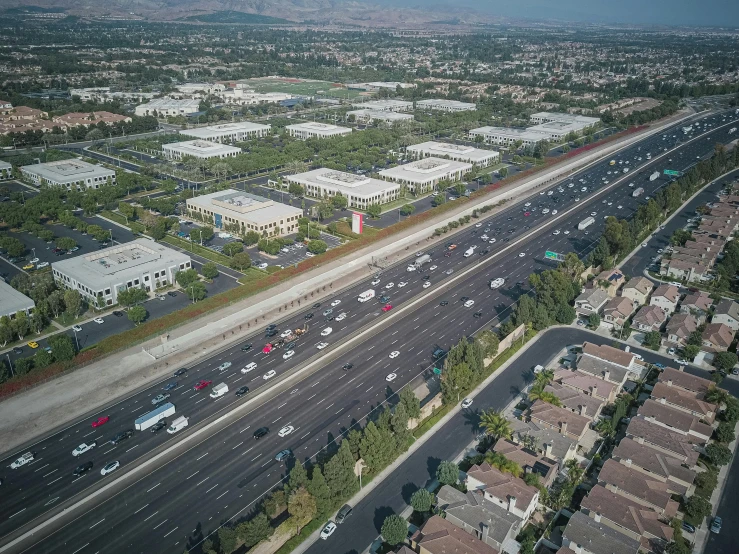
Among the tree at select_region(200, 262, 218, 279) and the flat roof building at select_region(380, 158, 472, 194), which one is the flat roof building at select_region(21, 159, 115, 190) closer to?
the tree at select_region(200, 262, 218, 279)

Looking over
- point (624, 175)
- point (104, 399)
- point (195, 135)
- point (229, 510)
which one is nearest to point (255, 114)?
point (195, 135)

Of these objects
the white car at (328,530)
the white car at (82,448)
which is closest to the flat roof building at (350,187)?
the white car at (82,448)

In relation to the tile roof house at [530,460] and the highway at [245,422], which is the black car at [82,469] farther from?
the tile roof house at [530,460]

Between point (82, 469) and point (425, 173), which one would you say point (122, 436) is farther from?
point (425, 173)

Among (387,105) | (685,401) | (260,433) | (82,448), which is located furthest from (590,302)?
(387,105)

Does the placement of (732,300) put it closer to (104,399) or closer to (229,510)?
(229,510)

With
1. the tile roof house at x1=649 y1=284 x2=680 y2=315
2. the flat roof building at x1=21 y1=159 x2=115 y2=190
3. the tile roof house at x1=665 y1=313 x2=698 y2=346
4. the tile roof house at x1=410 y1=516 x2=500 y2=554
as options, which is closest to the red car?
the tile roof house at x1=410 y1=516 x2=500 y2=554
